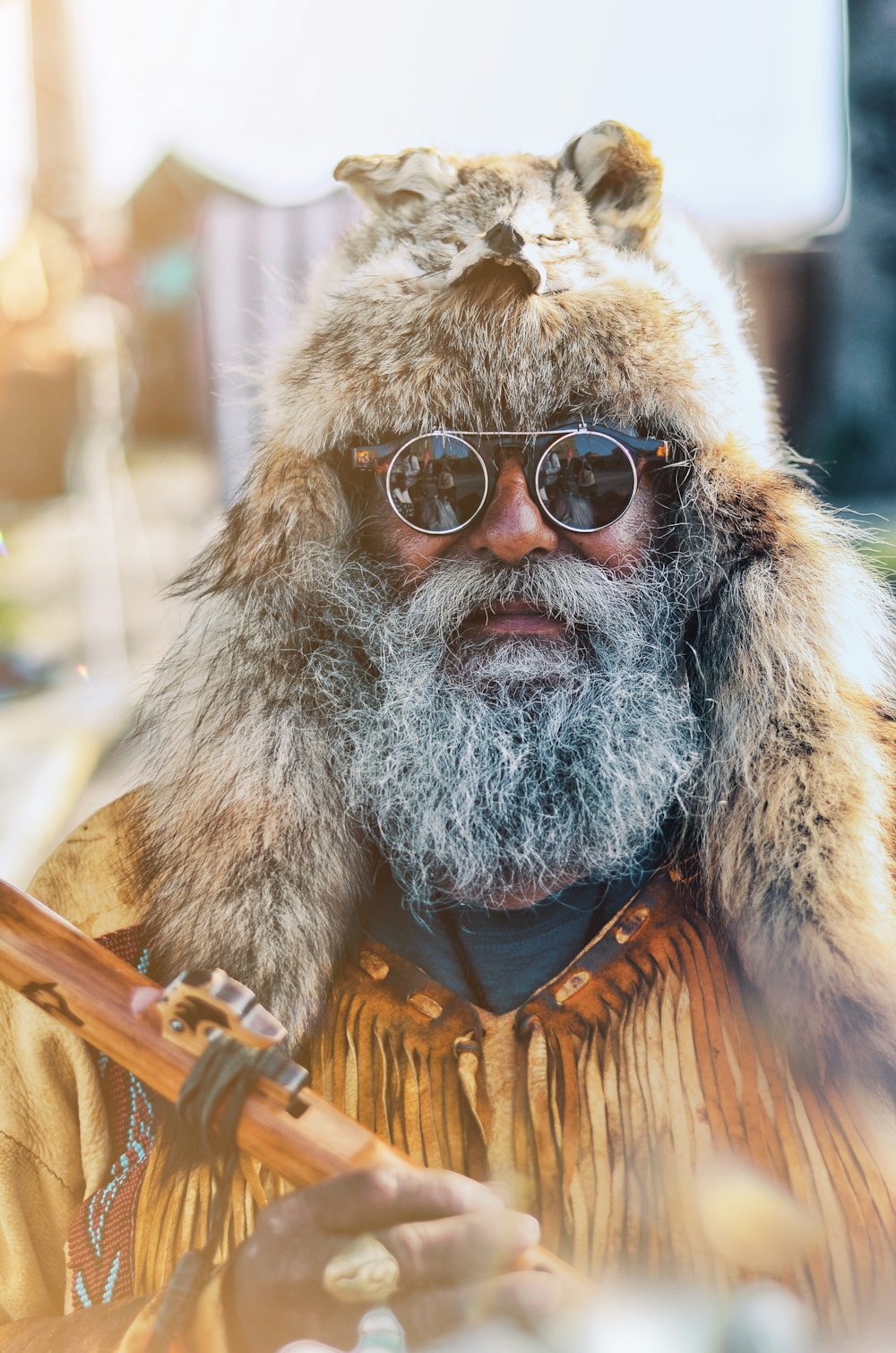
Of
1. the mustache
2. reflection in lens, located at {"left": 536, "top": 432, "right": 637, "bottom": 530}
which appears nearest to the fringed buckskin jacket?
the mustache

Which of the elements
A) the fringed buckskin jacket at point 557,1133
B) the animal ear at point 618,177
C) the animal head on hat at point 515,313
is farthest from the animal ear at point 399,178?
the fringed buckskin jacket at point 557,1133

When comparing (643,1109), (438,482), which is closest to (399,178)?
(438,482)

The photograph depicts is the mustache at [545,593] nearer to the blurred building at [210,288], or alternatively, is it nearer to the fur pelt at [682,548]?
the fur pelt at [682,548]

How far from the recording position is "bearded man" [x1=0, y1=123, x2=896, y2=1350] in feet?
3.16

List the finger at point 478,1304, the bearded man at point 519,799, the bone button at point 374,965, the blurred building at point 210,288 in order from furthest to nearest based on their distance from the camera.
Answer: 1. the blurred building at point 210,288
2. the bone button at point 374,965
3. the bearded man at point 519,799
4. the finger at point 478,1304

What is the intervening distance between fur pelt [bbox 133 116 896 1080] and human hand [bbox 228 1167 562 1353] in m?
0.20

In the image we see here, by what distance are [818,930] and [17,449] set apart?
1706mm

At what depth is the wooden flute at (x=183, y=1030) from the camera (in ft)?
2.94

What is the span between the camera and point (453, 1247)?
2.89ft

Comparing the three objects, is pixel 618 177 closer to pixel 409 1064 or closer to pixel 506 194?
pixel 506 194

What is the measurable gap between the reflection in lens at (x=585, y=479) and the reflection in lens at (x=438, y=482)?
0.08 m

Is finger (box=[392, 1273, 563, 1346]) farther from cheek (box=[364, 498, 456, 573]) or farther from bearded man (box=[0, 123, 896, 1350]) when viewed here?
cheek (box=[364, 498, 456, 573])

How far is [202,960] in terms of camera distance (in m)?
1.06

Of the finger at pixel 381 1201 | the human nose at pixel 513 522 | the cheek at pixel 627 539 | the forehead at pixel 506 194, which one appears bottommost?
the finger at pixel 381 1201
